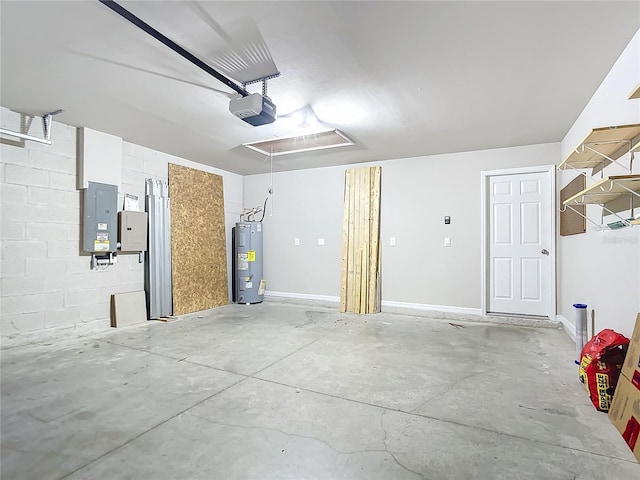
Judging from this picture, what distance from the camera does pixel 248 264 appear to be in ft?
20.2

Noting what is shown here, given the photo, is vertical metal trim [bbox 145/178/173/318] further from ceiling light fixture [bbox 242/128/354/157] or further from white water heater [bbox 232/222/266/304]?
ceiling light fixture [bbox 242/128/354/157]

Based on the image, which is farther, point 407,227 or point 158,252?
point 407,227

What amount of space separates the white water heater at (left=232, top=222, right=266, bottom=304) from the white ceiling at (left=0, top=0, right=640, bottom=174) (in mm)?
2278

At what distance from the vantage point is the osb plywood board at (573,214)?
11.4 feet

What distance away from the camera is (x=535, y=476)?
1610 mm

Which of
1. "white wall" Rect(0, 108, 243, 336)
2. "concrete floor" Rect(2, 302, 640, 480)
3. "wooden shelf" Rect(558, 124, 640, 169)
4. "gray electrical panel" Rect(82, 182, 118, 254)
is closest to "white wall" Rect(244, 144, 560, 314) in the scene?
"concrete floor" Rect(2, 302, 640, 480)

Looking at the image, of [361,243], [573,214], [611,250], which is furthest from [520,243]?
[361,243]

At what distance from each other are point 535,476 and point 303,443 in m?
1.17

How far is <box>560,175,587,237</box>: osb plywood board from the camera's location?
3.47 m

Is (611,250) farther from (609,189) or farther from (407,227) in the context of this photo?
(407,227)

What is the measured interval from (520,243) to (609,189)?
265 centimetres

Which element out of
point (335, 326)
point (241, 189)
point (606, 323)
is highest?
point (241, 189)

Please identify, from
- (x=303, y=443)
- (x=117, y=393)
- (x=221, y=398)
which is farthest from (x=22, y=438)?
(x=303, y=443)

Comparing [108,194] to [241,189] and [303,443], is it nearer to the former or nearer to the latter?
[241,189]
